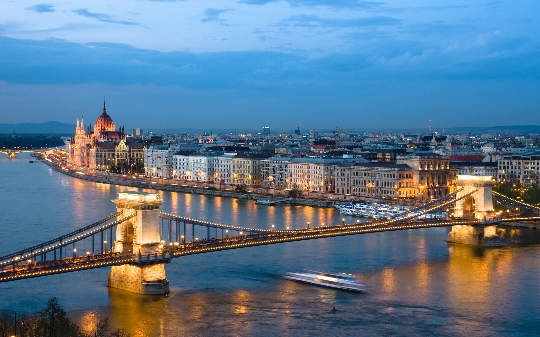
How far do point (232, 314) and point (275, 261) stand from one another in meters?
4.16

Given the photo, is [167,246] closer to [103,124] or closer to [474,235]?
[474,235]

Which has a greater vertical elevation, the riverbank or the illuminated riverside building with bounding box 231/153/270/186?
the illuminated riverside building with bounding box 231/153/270/186

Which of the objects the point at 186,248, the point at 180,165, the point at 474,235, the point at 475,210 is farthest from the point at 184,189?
the point at 186,248

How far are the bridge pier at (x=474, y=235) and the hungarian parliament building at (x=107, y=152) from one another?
31.9 metres

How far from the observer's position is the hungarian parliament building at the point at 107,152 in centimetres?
5450

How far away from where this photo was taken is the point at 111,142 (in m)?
57.8

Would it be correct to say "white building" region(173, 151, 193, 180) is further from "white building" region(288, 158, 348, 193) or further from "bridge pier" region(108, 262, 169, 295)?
"bridge pier" region(108, 262, 169, 295)

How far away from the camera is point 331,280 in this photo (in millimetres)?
15531

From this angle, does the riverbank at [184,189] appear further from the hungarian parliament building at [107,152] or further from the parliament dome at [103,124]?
the parliament dome at [103,124]

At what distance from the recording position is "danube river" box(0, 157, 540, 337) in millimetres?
12930

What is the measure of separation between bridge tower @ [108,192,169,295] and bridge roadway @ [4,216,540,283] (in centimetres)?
10

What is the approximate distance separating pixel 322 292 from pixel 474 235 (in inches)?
293

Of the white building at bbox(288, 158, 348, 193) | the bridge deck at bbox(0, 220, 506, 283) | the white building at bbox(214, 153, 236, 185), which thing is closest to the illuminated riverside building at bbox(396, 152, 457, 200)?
the white building at bbox(288, 158, 348, 193)

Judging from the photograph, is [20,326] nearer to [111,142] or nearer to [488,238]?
[488,238]
